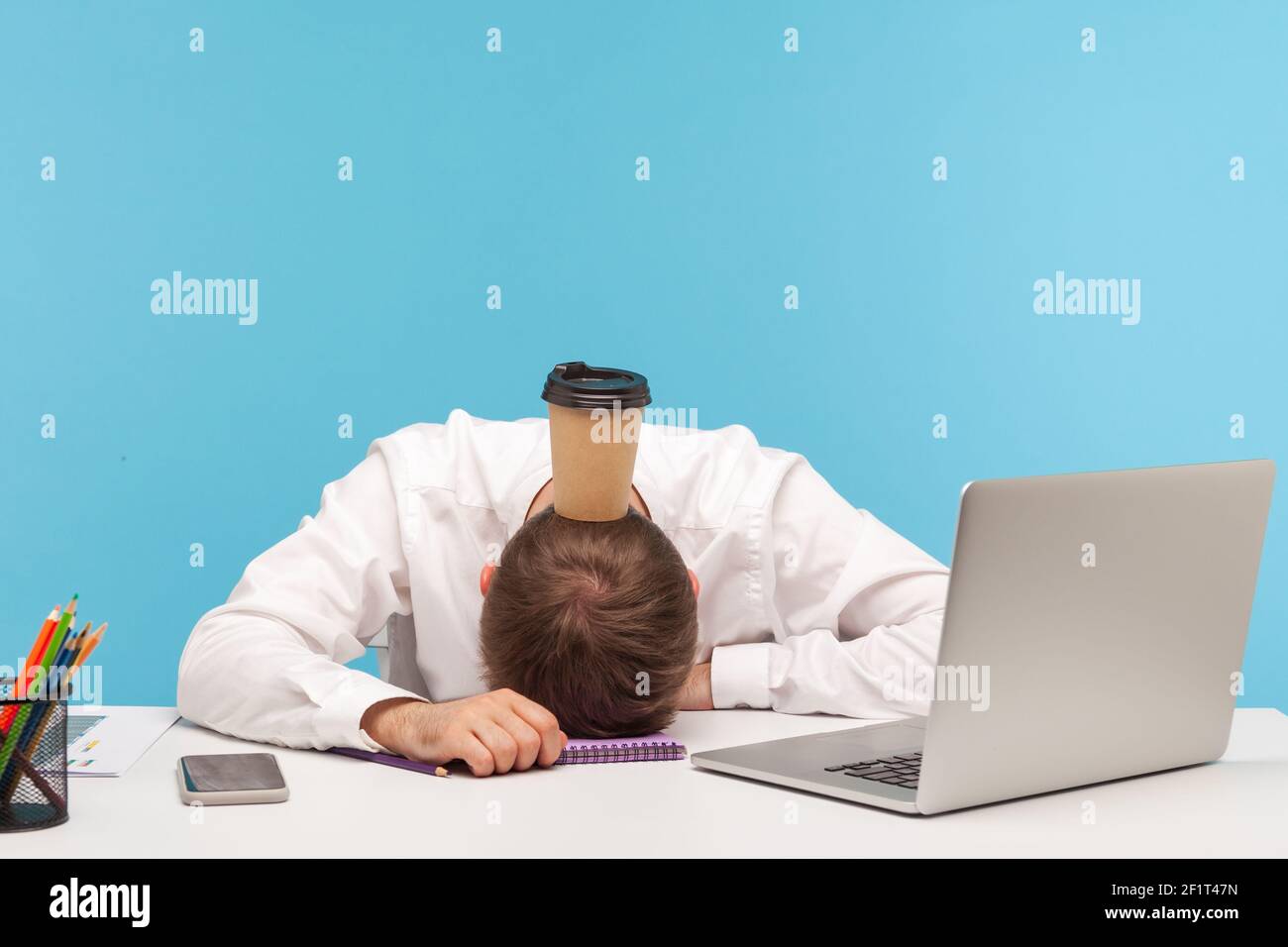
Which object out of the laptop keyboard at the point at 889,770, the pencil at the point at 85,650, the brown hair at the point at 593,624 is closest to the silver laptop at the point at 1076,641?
the laptop keyboard at the point at 889,770

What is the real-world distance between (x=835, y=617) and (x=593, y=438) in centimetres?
68

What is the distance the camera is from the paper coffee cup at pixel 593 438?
145cm

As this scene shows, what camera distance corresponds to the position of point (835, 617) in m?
2.00

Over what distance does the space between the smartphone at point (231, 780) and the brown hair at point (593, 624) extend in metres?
0.29

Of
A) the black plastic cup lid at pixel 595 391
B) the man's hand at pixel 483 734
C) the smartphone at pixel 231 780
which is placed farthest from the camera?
the black plastic cup lid at pixel 595 391

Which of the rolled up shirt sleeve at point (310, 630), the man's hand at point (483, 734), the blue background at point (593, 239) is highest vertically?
the blue background at point (593, 239)

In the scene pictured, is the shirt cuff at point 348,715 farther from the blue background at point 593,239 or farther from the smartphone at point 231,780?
the blue background at point 593,239

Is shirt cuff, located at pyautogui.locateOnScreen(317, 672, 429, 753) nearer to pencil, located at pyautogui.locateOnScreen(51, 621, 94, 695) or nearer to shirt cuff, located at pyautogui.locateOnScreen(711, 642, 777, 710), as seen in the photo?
pencil, located at pyautogui.locateOnScreen(51, 621, 94, 695)

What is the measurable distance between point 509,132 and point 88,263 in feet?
3.47

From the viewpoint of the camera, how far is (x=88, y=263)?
3.29 metres

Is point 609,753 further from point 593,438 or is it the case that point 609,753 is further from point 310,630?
point 310,630

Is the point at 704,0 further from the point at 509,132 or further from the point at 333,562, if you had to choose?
the point at 333,562
